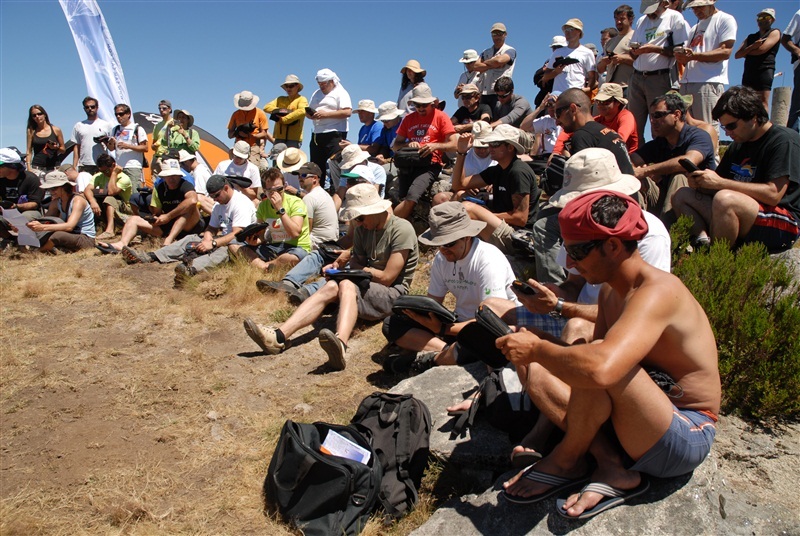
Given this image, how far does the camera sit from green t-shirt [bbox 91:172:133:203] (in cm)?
1106

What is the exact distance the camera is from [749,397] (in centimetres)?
388

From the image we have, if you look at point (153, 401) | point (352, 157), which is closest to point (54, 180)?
point (352, 157)

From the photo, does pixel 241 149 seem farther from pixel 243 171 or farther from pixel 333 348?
pixel 333 348

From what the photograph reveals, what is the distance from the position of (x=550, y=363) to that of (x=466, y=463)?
1448mm

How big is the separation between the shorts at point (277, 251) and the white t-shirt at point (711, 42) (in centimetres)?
497

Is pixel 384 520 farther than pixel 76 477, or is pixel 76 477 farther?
pixel 76 477

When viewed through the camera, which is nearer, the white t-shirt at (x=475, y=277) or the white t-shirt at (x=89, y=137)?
the white t-shirt at (x=475, y=277)

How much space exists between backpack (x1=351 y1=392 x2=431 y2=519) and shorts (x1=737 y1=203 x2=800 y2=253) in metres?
3.04

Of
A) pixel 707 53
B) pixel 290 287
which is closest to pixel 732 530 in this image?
pixel 290 287

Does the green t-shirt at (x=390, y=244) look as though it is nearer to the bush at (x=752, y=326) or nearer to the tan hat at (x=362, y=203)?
the tan hat at (x=362, y=203)

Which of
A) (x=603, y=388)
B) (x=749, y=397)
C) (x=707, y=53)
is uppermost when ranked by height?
(x=707, y=53)

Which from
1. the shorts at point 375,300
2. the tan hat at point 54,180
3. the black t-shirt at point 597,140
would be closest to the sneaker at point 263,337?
the shorts at point 375,300

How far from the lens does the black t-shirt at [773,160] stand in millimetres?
4766

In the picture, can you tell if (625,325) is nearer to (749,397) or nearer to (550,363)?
(550,363)
